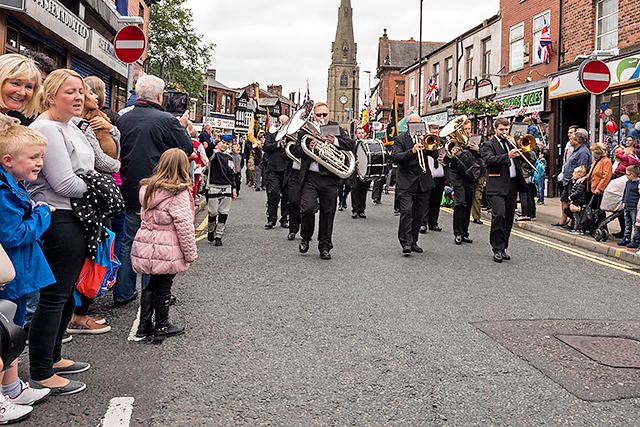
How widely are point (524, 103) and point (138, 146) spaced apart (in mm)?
19842

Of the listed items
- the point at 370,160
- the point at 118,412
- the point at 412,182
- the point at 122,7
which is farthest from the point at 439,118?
the point at 118,412

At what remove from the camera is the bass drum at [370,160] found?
1312cm

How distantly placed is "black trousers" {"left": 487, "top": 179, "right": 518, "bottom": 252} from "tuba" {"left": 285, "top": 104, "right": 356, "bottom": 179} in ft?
7.25

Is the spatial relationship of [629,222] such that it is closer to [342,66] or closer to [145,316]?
[145,316]

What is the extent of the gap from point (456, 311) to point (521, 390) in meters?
1.93

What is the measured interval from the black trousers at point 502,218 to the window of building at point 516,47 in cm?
1662

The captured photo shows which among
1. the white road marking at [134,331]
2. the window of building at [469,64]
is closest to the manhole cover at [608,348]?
the white road marking at [134,331]

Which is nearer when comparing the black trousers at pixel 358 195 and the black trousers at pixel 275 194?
the black trousers at pixel 275 194

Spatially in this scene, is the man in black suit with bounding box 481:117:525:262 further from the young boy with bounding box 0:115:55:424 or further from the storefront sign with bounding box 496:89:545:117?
the storefront sign with bounding box 496:89:545:117

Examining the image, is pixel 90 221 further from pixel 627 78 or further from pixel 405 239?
pixel 627 78

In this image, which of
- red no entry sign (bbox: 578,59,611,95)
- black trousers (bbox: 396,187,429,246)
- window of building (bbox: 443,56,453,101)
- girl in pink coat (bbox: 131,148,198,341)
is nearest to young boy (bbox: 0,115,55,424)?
girl in pink coat (bbox: 131,148,198,341)

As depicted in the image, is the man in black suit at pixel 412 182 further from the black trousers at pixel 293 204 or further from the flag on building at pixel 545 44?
the flag on building at pixel 545 44

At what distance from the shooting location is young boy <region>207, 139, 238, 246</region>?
9883mm

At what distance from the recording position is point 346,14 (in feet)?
424
